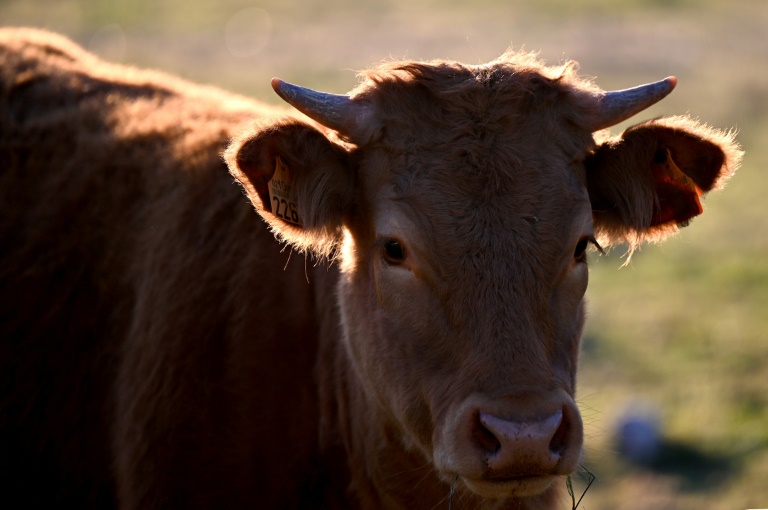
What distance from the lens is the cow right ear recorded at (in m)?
4.14

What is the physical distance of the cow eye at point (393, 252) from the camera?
4.08 metres

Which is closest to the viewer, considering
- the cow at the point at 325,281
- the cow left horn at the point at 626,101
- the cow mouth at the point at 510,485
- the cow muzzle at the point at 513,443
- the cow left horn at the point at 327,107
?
the cow muzzle at the point at 513,443

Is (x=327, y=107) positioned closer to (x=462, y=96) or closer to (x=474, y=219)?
(x=462, y=96)

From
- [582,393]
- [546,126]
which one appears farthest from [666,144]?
[582,393]

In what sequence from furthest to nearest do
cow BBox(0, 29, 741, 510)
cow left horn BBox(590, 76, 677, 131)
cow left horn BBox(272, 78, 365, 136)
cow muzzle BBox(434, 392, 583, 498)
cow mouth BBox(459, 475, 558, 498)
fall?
cow left horn BBox(590, 76, 677, 131), cow left horn BBox(272, 78, 365, 136), cow BBox(0, 29, 741, 510), cow mouth BBox(459, 475, 558, 498), cow muzzle BBox(434, 392, 583, 498)

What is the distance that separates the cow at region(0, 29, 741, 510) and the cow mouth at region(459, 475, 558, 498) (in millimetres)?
12

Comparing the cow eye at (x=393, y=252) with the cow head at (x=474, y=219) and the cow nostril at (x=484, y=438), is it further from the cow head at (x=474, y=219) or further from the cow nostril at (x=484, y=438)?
the cow nostril at (x=484, y=438)

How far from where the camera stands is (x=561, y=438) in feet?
11.8

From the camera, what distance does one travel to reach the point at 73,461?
4934 mm

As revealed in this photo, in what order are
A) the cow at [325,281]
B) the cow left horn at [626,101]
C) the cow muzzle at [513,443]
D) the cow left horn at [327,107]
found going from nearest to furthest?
the cow muzzle at [513,443] → the cow at [325,281] → the cow left horn at [327,107] → the cow left horn at [626,101]

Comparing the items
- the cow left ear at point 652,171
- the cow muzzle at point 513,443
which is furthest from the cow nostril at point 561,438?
the cow left ear at point 652,171

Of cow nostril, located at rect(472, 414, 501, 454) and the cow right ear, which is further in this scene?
the cow right ear

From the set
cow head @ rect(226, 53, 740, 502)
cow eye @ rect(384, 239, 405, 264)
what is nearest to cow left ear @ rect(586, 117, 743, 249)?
cow head @ rect(226, 53, 740, 502)

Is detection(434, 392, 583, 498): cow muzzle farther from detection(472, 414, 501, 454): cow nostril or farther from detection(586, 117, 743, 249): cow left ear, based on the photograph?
detection(586, 117, 743, 249): cow left ear
